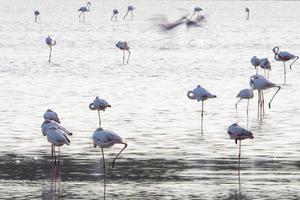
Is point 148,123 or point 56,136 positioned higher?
point 56,136

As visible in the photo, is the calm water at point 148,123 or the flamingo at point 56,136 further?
the flamingo at point 56,136

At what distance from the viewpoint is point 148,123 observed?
20.5 meters

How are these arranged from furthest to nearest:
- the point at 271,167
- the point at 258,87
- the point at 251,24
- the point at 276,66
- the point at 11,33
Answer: the point at 251,24, the point at 11,33, the point at 276,66, the point at 258,87, the point at 271,167

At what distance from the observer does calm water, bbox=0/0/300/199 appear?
46.0ft

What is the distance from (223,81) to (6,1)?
83972 mm

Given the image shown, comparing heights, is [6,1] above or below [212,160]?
above

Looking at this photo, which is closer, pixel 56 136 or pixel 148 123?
pixel 56 136

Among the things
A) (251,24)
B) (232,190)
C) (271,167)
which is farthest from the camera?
(251,24)

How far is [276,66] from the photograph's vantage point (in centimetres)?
3509

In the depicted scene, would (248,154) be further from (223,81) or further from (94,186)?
(223,81)

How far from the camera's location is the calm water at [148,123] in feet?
46.0

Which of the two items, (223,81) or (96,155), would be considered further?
(223,81)

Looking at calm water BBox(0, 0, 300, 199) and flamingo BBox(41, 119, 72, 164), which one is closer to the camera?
calm water BBox(0, 0, 300, 199)

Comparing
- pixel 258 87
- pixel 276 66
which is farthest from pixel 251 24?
pixel 258 87
